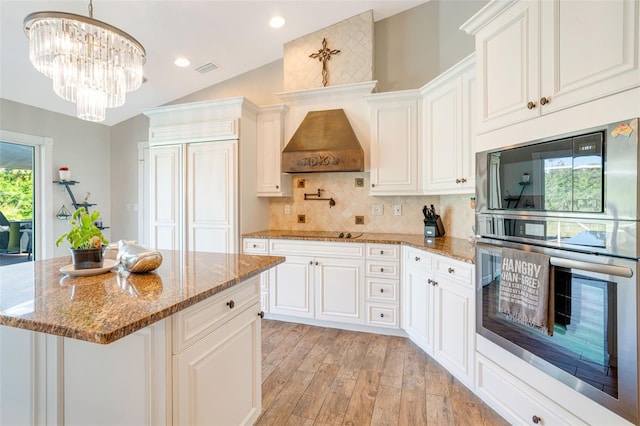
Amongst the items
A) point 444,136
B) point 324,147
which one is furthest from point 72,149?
point 444,136

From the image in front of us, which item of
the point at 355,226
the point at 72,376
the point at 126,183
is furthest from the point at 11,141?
the point at 355,226

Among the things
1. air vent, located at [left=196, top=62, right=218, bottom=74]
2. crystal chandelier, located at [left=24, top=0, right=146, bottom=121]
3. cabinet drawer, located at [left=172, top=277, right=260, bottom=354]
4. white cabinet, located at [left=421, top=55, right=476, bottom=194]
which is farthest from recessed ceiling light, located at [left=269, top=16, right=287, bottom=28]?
cabinet drawer, located at [left=172, top=277, right=260, bottom=354]

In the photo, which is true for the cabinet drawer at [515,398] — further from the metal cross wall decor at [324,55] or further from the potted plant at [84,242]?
the metal cross wall decor at [324,55]

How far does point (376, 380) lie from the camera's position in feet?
7.00

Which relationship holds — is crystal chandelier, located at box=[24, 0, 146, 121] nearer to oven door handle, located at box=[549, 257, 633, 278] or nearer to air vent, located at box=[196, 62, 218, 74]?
air vent, located at box=[196, 62, 218, 74]

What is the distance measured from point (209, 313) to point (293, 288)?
1905mm

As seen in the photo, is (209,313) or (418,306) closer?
(209,313)

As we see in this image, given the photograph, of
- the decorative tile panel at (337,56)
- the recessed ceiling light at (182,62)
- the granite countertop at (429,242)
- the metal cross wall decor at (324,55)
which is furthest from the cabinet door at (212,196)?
the metal cross wall decor at (324,55)

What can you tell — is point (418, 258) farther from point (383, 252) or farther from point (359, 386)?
point (359, 386)

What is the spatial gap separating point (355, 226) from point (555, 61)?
7.93ft

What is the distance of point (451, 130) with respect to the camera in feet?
8.45

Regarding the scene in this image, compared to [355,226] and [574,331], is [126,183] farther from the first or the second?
[574,331]

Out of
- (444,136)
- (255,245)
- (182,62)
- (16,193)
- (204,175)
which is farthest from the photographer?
(16,193)

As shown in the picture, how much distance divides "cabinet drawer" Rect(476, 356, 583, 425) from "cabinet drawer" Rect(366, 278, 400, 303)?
100 centimetres
